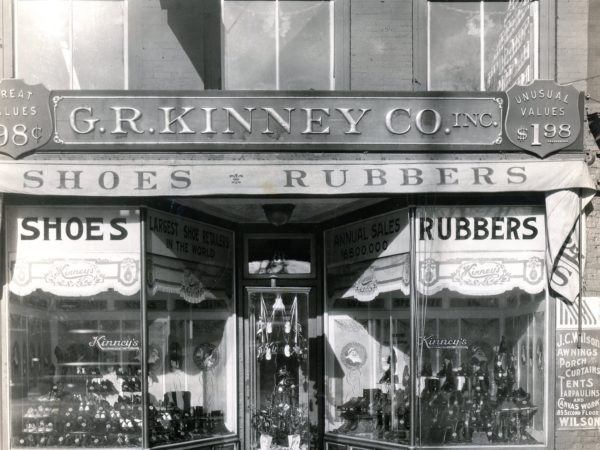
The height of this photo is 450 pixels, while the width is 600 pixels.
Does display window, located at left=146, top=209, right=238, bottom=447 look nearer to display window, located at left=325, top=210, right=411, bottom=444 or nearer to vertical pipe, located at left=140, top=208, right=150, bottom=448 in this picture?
vertical pipe, located at left=140, top=208, right=150, bottom=448

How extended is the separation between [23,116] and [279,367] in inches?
163

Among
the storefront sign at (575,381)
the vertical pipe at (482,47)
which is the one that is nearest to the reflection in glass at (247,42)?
the vertical pipe at (482,47)

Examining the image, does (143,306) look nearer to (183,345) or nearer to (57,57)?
(183,345)

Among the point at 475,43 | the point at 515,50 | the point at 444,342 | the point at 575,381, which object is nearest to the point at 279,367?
the point at 444,342

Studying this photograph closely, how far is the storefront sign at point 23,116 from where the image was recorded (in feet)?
25.4

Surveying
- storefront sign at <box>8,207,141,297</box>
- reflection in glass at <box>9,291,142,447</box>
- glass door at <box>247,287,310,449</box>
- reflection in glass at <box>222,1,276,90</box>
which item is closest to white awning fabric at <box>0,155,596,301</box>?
storefront sign at <box>8,207,141,297</box>

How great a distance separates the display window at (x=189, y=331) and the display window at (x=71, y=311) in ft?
0.70

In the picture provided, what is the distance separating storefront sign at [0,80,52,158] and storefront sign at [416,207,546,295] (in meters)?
3.96

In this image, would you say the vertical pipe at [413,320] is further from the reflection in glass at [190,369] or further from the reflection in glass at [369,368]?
the reflection in glass at [190,369]

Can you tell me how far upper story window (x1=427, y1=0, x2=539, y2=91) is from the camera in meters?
8.22

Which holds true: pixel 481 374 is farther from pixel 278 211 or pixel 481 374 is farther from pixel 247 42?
pixel 247 42

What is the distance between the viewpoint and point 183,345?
28.8ft

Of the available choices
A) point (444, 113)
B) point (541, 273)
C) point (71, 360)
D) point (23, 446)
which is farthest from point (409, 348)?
point (23, 446)

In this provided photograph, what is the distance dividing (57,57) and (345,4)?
10.1ft
